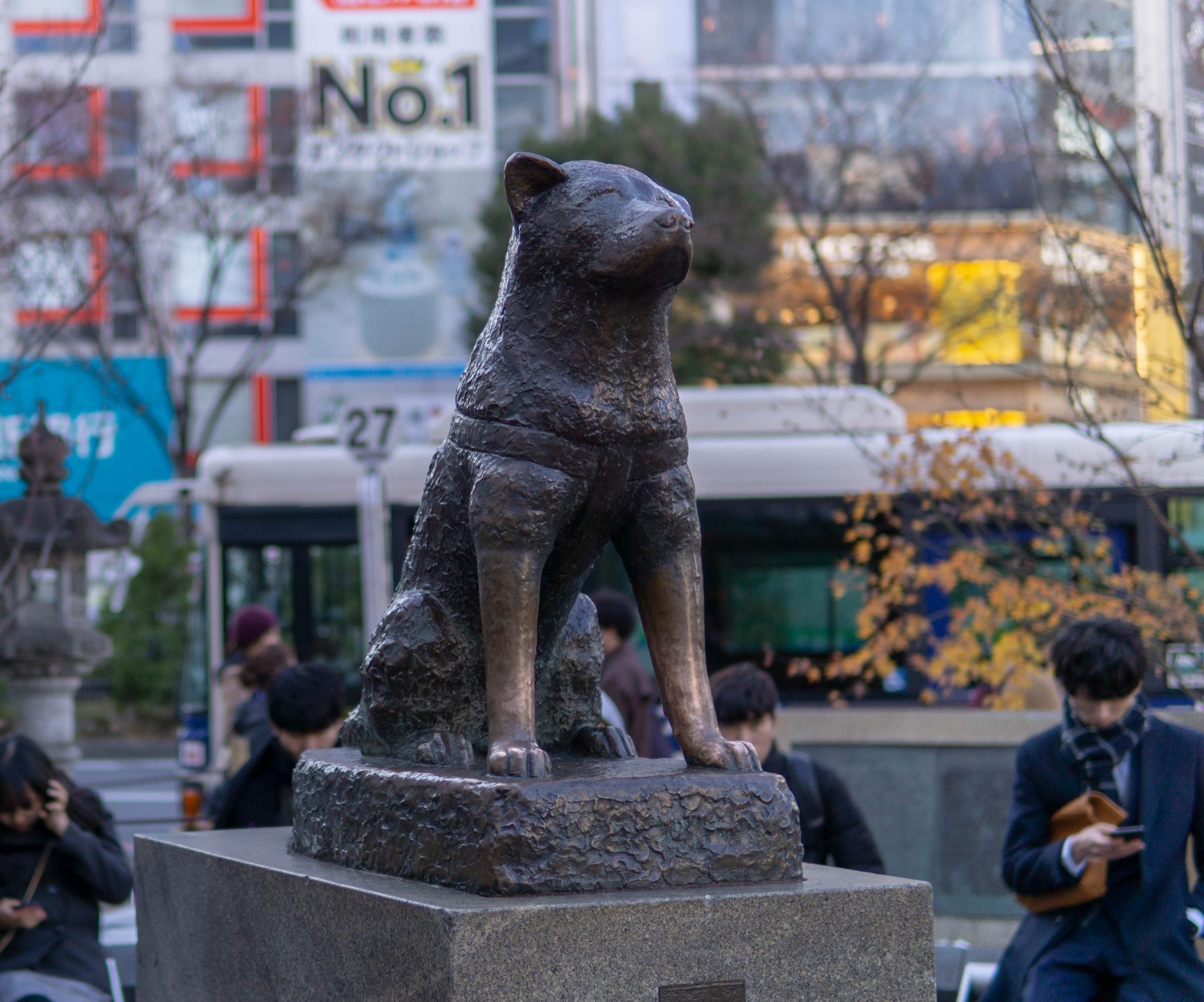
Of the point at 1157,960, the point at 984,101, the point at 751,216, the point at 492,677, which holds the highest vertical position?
the point at 984,101

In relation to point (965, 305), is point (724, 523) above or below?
below

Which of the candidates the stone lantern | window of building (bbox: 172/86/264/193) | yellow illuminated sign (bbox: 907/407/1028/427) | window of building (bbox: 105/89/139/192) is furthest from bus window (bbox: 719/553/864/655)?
window of building (bbox: 105/89/139/192)

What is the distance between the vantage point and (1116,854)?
4152 millimetres

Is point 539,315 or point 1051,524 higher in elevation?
point 539,315

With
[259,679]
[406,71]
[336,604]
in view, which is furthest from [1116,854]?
[406,71]

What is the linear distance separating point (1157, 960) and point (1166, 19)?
4949mm

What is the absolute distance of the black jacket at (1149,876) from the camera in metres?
4.16

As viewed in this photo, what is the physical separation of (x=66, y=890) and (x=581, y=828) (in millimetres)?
2848

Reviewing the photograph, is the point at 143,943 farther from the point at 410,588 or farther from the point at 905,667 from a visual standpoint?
the point at 905,667

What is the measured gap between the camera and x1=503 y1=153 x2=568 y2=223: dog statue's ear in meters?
2.90

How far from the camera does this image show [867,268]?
666 inches

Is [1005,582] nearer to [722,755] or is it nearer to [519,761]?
[722,755]

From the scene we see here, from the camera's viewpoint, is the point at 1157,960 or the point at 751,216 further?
the point at 751,216

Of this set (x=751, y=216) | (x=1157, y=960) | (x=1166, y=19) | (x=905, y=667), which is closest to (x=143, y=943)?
(x=1157, y=960)
